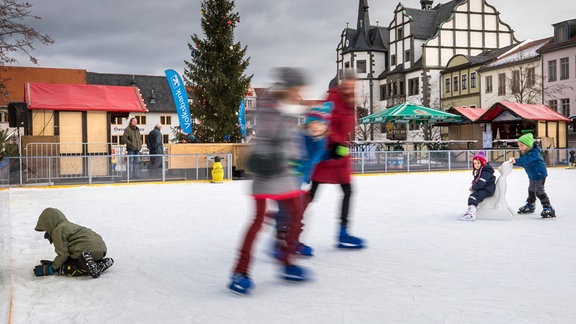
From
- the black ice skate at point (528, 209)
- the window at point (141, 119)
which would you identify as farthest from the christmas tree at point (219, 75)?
the window at point (141, 119)

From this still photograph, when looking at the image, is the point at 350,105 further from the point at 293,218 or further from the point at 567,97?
the point at 567,97

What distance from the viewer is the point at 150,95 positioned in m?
63.6

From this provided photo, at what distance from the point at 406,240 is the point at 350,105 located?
1.75 m

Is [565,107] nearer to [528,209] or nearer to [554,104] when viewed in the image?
[554,104]

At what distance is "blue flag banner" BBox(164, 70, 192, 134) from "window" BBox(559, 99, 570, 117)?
78.5 ft

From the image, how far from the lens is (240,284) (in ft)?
13.6

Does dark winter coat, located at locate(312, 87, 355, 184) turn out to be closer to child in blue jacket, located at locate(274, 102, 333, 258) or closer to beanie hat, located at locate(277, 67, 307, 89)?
child in blue jacket, located at locate(274, 102, 333, 258)

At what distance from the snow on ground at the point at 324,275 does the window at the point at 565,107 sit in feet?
96.9

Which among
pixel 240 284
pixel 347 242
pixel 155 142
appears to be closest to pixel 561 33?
pixel 155 142

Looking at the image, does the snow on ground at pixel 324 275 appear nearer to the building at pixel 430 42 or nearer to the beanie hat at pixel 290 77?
the beanie hat at pixel 290 77

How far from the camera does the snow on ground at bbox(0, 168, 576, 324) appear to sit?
12.1 ft

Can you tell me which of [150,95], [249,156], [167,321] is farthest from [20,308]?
[150,95]

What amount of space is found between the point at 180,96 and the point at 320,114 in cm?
1845

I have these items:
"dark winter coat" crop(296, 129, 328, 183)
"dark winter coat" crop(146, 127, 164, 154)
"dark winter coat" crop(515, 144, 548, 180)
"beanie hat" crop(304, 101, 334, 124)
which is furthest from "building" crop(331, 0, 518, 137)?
"dark winter coat" crop(296, 129, 328, 183)
